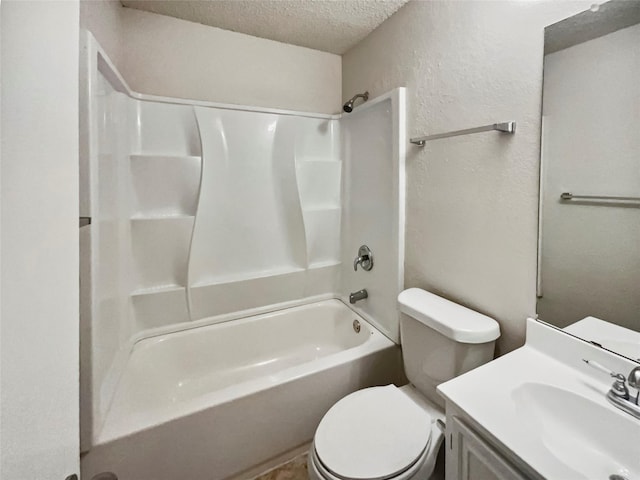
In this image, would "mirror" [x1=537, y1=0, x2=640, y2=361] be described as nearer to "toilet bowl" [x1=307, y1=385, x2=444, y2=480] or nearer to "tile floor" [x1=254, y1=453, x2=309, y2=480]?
"toilet bowl" [x1=307, y1=385, x2=444, y2=480]

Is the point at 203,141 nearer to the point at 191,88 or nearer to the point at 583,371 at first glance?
the point at 191,88

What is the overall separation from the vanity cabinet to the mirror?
50 cm

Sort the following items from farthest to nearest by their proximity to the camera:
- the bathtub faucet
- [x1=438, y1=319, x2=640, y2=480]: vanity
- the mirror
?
the bathtub faucet, the mirror, [x1=438, y1=319, x2=640, y2=480]: vanity

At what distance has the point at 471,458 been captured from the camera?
77 cm

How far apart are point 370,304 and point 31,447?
170 cm

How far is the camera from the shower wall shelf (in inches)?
40.8

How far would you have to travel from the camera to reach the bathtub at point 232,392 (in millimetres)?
1133

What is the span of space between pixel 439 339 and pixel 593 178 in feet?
2.49

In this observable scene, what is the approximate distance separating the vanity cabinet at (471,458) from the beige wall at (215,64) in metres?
2.05

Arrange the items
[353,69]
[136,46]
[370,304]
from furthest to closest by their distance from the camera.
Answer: [353,69] → [370,304] → [136,46]

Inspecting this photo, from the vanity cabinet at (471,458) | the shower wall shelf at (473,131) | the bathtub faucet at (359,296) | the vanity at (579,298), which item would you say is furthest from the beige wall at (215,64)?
the vanity cabinet at (471,458)

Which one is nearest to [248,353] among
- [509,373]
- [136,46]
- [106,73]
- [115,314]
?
[115,314]

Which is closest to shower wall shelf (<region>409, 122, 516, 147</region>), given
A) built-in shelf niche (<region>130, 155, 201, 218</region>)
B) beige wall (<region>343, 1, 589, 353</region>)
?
beige wall (<region>343, 1, 589, 353</region>)

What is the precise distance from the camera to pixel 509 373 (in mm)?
906
